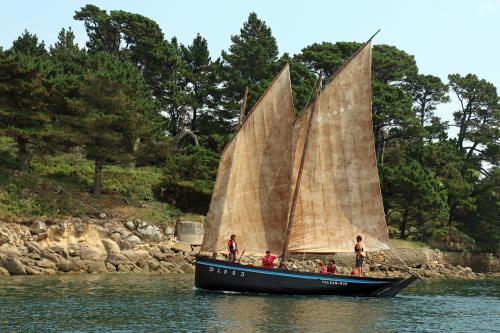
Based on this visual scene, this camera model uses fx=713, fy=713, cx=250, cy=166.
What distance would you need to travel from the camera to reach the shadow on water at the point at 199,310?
89.6 ft

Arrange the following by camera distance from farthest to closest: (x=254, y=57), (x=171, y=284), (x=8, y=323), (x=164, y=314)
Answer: (x=254, y=57)
(x=171, y=284)
(x=164, y=314)
(x=8, y=323)

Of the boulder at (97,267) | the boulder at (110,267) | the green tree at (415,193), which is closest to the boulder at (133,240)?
the boulder at (110,267)

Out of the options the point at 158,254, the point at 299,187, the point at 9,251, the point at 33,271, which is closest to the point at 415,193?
the point at 158,254

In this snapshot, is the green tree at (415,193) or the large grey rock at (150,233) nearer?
the large grey rock at (150,233)

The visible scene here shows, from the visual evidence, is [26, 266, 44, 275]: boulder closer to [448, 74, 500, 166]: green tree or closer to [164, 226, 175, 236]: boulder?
[164, 226, 175, 236]: boulder

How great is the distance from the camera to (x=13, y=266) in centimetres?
4541

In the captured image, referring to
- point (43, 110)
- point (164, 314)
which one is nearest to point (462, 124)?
point (43, 110)

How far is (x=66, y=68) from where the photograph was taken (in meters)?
76.0

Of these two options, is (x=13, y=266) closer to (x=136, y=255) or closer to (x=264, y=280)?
(x=136, y=255)

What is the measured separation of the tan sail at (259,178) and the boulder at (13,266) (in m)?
14.1

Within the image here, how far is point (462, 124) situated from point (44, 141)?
5474 centimetres

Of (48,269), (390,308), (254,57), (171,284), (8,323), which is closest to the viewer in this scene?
(8,323)

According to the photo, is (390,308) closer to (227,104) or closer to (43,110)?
(43,110)

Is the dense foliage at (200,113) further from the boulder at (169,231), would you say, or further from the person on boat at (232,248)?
the person on boat at (232,248)
